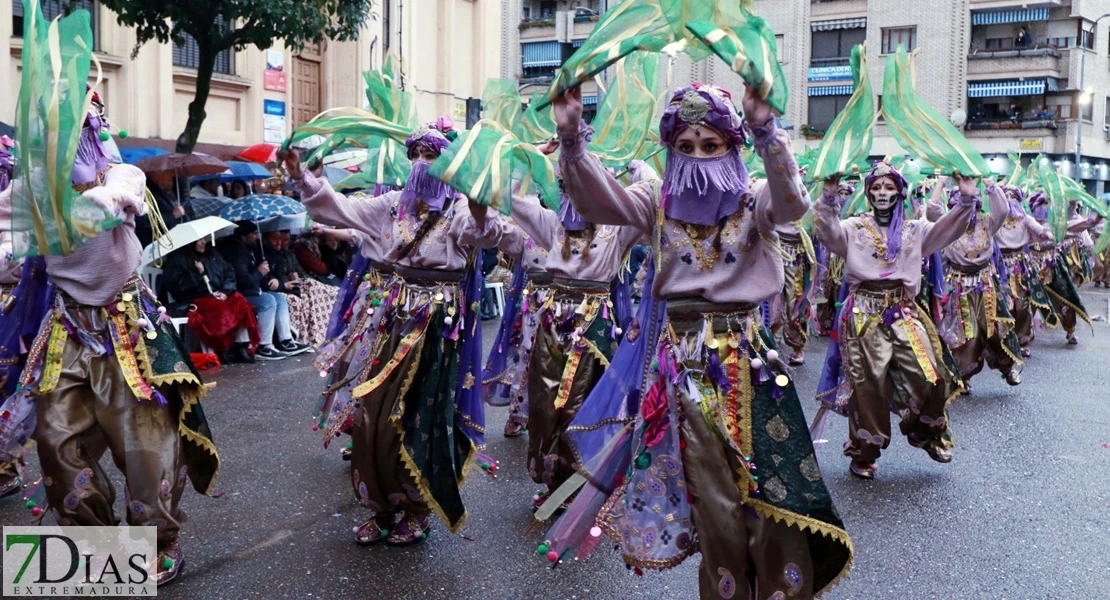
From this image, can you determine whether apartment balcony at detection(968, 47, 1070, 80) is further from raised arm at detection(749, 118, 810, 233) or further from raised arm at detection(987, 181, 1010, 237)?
raised arm at detection(749, 118, 810, 233)

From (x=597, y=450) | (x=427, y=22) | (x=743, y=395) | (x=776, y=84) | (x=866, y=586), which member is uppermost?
(x=427, y=22)

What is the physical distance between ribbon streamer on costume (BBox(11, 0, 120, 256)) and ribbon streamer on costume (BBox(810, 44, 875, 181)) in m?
2.87

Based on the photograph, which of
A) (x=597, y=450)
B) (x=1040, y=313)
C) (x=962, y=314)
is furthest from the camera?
(x=1040, y=313)

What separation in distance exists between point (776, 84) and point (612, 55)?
48 centimetres

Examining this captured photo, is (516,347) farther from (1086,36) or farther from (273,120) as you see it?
(1086,36)

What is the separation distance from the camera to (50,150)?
13.0ft

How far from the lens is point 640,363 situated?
13.8ft

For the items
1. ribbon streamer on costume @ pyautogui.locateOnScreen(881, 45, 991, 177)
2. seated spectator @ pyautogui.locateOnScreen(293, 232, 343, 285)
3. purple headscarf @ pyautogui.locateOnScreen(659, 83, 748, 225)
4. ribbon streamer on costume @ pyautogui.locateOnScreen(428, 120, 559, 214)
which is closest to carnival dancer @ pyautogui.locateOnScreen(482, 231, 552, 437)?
ribbon streamer on costume @ pyautogui.locateOnScreen(881, 45, 991, 177)

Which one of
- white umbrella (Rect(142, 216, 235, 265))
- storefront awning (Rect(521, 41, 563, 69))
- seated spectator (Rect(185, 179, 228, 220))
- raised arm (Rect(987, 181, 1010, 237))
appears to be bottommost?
white umbrella (Rect(142, 216, 235, 265))

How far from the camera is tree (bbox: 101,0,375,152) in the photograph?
11734 millimetres

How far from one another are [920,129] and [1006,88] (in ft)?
121

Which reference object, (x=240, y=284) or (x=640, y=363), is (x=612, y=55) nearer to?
(x=640, y=363)

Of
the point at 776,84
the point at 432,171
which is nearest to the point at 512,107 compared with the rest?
the point at 432,171

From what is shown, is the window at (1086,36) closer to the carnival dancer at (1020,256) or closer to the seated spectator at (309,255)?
the carnival dancer at (1020,256)
